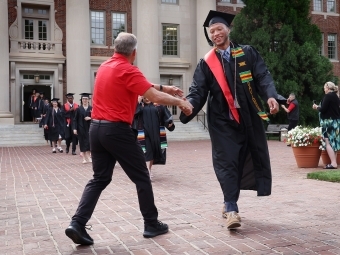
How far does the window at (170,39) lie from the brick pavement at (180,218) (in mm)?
24696

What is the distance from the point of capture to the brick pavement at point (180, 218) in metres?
4.44

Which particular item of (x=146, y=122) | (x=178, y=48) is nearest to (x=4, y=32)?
(x=178, y=48)

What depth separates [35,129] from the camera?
2631cm

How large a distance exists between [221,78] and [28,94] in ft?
87.2

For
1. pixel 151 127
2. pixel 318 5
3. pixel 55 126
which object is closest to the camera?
pixel 151 127

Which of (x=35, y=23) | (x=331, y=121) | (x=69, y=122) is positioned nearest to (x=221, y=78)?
(x=331, y=121)

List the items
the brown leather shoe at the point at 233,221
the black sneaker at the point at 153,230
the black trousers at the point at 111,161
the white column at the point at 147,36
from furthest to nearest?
the white column at the point at 147,36 → the brown leather shoe at the point at 233,221 → the black sneaker at the point at 153,230 → the black trousers at the point at 111,161

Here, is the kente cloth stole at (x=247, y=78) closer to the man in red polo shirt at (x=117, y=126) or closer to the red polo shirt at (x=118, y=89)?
the man in red polo shirt at (x=117, y=126)

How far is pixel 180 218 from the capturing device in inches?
224

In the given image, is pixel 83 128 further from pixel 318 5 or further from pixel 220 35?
pixel 318 5

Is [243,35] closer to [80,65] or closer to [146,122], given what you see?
[80,65]

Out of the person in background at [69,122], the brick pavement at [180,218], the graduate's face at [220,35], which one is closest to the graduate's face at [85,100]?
→ the person in background at [69,122]

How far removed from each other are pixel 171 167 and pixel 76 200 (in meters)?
5.50

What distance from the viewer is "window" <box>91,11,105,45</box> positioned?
31812 mm
